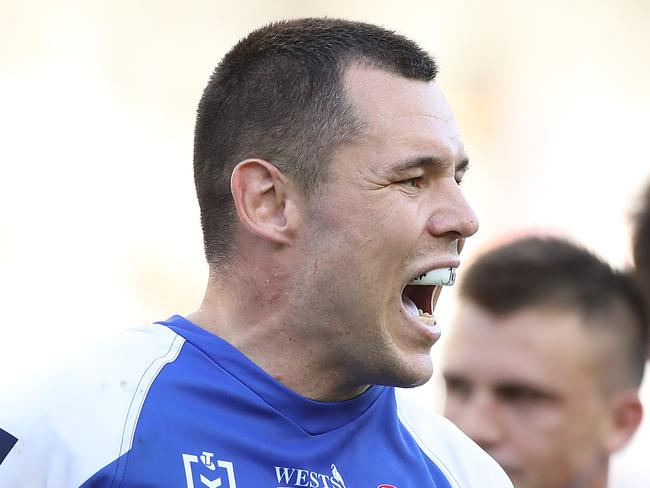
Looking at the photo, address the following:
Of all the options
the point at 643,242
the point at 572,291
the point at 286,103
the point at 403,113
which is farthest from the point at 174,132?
the point at 403,113

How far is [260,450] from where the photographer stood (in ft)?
8.38

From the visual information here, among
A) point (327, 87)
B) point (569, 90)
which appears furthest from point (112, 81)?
point (327, 87)

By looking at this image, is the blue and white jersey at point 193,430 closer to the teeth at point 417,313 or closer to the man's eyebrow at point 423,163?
the teeth at point 417,313

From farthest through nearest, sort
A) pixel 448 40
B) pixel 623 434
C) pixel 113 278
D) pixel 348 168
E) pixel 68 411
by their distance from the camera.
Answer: pixel 448 40 → pixel 113 278 → pixel 623 434 → pixel 348 168 → pixel 68 411

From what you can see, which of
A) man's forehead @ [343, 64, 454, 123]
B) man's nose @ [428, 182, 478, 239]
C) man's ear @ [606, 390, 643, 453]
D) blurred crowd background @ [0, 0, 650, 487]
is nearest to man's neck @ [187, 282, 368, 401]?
man's nose @ [428, 182, 478, 239]

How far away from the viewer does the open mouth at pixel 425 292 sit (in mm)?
2691

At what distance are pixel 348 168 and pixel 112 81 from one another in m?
9.56

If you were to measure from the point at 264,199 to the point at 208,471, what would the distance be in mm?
632

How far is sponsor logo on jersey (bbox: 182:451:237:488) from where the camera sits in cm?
243

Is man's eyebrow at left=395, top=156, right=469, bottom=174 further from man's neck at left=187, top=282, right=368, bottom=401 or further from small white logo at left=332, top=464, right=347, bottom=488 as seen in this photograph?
small white logo at left=332, top=464, right=347, bottom=488

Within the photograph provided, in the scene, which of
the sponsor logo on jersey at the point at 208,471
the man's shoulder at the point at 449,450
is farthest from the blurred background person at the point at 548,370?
the sponsor logo on jersey at the point at 208,471

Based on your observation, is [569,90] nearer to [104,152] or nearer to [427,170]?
[104,152]

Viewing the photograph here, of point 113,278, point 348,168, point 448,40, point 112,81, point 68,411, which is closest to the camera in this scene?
point 68,411

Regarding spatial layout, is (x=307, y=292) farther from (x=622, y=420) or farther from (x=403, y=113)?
(x=622, y=420)
